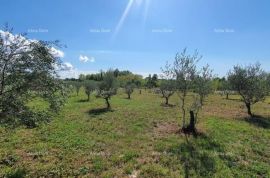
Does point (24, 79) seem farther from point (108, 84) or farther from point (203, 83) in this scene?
point (108, 84)

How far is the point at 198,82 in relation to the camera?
21.7m

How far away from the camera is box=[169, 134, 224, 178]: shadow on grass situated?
1188cm

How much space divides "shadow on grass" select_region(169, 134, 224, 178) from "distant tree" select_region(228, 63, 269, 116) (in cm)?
1699

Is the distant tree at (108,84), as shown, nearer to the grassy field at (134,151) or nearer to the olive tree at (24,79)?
the grassy field at (134,151)

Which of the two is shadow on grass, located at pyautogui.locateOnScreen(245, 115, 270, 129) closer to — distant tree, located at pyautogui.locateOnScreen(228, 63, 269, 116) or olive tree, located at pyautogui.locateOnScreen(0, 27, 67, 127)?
distant tree, located at pyautogui.locateOnScreen(228, 63, 269, 116)

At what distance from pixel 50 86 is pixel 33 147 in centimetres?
609

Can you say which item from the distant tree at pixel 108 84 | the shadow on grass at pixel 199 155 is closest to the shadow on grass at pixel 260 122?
the shadow on grass at pixel 199 155

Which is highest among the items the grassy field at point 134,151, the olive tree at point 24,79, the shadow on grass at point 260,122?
the olive tree at point 24,79

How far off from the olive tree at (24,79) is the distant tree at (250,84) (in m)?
27.5

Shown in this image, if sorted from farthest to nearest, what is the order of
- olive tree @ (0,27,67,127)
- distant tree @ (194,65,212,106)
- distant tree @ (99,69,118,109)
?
distant tree @ (99,69,118,109) < distant tree @ (194,65,212,106) < olive tree @ (0,27,67,127)

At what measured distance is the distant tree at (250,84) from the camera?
3096 cm

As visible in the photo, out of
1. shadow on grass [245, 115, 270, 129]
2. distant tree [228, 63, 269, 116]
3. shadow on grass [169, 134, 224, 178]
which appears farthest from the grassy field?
distant tree [228, 63, 269, 116]

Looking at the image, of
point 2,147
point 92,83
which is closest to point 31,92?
point 2,147

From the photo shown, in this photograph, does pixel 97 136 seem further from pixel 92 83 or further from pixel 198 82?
pixel 92 83
